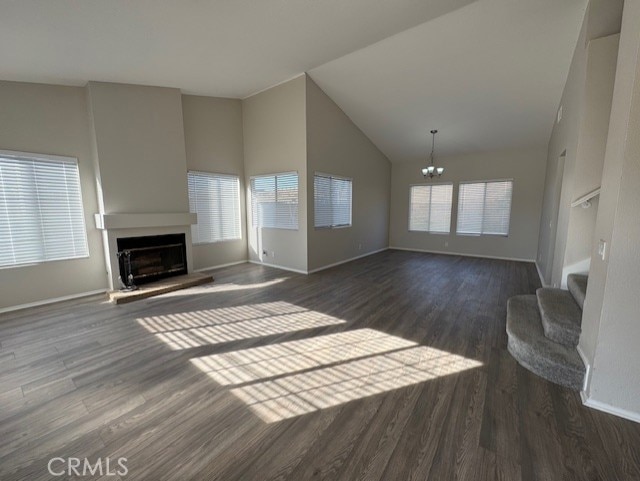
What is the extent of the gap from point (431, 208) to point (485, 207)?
4.49 ft

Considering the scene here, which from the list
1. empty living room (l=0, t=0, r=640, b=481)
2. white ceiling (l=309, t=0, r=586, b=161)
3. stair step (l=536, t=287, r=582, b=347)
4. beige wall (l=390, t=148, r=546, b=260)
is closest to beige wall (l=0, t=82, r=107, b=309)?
empty living room (l=0, t=0, r=640, b=481)

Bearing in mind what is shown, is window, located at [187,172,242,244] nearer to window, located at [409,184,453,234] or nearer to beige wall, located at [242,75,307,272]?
beige wall, located at [242,75,307,272]

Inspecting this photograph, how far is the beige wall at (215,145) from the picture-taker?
543cm

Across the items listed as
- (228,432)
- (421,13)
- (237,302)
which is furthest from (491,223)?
(228,432)

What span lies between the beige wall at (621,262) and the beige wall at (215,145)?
5900 millimetres

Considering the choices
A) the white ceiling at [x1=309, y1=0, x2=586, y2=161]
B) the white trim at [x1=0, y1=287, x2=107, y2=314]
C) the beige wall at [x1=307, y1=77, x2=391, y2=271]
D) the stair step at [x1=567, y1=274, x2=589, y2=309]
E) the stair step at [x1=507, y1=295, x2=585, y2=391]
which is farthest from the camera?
the beige wall at [x1=307, y1=77, x2=391, y2=271]

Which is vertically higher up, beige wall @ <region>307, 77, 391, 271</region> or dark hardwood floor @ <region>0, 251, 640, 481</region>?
beige wall @ <region>307, 77, 391, 271</region>

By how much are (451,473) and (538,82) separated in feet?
19.0

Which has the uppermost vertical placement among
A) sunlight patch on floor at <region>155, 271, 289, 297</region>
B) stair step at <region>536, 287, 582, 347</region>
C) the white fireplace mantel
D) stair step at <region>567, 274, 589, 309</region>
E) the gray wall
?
the gray wall

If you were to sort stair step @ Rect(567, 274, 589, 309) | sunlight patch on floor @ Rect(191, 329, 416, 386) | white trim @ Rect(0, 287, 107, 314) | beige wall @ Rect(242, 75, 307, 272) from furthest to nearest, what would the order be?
beige wall @ Rect(242, 75, 307, 272), white trim @ Rect(0, 287, 107, 314), stair step @ Rect(567, 274, 589, 309), sunlight patch on floor @ Rect(191, 329, 416, 386)

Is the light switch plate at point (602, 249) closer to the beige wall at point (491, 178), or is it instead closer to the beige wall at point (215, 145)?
the beige wall at point (491, 178)

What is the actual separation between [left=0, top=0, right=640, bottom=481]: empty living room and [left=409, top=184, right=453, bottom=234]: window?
14.2 inches

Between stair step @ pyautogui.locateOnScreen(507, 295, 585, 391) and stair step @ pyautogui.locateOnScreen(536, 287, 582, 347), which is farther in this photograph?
stair step @ pyautogui.locateOnScreen(536, 287, 582, 347)

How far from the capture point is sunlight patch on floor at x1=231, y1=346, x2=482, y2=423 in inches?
76.0
